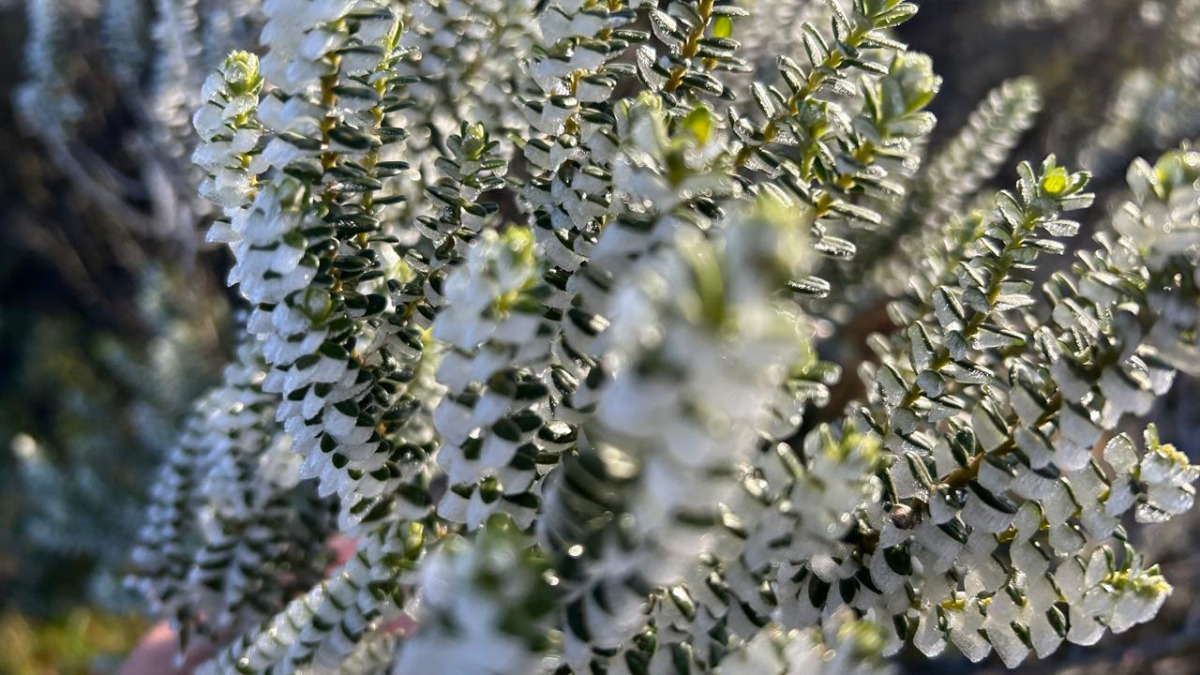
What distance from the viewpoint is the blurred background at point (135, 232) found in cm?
181

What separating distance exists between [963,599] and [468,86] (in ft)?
2.32

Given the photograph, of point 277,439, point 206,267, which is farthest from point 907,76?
point 206,267

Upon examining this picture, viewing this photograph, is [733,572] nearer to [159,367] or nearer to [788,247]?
[788,247]

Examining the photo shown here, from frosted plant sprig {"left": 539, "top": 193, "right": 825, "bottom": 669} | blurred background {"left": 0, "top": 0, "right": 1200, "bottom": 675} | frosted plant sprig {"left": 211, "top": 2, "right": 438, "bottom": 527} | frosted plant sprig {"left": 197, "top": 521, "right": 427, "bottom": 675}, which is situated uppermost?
frosted plant sprig {"left": 539, "top": 193, "right": 825, "bottom": 669}

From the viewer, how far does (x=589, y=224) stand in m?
0.76

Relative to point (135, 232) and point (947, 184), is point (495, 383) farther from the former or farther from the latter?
point (135, 232)

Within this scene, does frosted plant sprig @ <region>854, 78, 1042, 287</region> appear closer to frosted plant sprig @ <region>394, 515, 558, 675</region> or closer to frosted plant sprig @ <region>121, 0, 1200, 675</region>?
frosted plant sprig @ <region>121, 0, 1200, 675</region>

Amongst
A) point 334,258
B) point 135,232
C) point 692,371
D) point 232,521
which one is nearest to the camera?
point 692,371

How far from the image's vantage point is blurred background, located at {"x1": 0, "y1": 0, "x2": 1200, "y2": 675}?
5.95 ft

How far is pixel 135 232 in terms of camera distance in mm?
3008

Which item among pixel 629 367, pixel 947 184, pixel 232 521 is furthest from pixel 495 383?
pixel 947 184

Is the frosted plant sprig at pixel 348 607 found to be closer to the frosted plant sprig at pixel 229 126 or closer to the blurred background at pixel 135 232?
the frosted plant sprig at pixel 229 126

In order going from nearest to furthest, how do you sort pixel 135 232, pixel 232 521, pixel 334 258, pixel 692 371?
pixel 692 371, pixel 334 258, pixel 232 521, pixel 135 232

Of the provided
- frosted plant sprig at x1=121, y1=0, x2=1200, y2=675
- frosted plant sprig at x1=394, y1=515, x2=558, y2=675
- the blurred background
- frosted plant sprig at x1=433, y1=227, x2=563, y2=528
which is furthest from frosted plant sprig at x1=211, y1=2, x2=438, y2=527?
the blurred background
